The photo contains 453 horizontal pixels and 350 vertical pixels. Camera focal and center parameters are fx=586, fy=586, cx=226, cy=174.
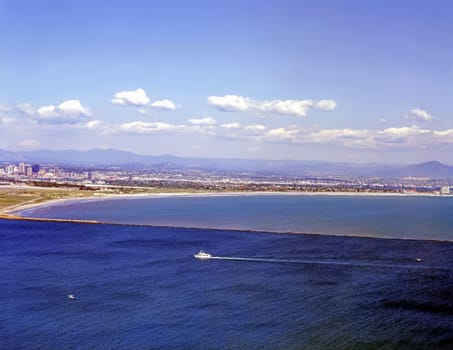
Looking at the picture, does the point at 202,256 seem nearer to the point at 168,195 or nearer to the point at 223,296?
the point at 223,296

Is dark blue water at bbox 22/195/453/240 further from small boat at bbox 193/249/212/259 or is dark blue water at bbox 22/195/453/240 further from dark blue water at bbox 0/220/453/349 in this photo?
small boat at bbox 193/249/212/259

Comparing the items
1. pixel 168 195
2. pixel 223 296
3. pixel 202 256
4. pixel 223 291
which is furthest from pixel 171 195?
pixel 223 296

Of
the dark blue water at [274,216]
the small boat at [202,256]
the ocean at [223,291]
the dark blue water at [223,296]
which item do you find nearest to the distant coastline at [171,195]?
the dark blue water at [274,216]

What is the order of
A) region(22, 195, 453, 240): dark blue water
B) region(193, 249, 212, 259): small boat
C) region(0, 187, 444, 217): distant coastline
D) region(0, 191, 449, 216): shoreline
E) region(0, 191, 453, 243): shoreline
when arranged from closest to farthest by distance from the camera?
region(193, 249, 212, 259): small boat → region(0, 191, 453, 243): shoreline → region(22, 195, 453, 240): dark blue water → region(0, 187, 444, 217): distant coastline → region(0, 191, 449, 216): shoreline

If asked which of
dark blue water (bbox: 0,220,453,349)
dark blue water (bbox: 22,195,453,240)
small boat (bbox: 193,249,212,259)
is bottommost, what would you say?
dark blue water (bbox: 0,220,453,349)

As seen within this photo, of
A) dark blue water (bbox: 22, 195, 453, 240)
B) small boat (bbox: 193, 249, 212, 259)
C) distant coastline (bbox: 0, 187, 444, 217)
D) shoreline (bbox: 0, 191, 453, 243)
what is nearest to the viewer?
small boat (bbox: 193, 249, 212, 259)

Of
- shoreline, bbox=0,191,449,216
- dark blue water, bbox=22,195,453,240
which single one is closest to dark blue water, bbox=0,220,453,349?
dark blue water, bbox=22,195,453,240
